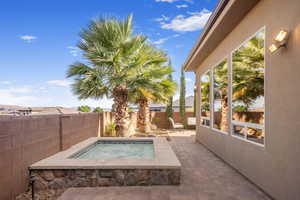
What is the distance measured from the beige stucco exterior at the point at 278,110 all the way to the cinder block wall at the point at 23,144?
459 cm

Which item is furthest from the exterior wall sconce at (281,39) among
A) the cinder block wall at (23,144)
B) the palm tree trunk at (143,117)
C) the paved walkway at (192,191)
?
the palm tree trunk at (143,117)

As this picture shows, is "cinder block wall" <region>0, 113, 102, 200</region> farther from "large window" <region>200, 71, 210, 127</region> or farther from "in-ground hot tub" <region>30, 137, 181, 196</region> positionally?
"large window" <region>200, 71, 210, 127</region>

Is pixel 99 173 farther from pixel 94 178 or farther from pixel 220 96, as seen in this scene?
pixel 220 96

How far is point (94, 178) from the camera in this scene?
11.3ft

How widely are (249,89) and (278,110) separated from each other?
1442mm

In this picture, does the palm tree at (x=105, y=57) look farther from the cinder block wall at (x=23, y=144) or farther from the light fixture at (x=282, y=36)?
the light fixture at (x=282, y=36)

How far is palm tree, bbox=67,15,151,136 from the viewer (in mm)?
7027

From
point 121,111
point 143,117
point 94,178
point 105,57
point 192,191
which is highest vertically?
point 105,57

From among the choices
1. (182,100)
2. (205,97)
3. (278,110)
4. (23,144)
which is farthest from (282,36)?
(182,100)

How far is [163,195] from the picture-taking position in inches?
122

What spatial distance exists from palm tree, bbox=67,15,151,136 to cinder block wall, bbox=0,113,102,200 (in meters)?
2.33

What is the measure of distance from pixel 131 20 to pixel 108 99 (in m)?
3.64

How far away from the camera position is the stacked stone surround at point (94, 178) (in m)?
3.38

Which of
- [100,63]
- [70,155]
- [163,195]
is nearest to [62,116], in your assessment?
[70,155]
